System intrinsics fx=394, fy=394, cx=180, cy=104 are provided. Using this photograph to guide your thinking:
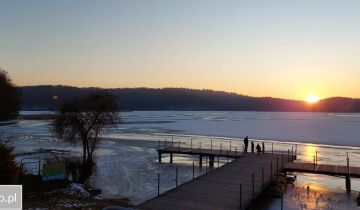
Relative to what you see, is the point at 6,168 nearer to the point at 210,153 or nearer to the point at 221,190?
the point at 221,190

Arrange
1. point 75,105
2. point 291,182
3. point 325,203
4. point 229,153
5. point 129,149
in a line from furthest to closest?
point 129,149 < point 229,153 < point 75,105 < point 291,182 < point 325,203

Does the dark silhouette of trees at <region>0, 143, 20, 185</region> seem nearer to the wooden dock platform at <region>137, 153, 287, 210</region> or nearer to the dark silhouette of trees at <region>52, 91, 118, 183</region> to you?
the wooden dock platform at <region>137, 153, 287, 210</region>

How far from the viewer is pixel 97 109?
116ft

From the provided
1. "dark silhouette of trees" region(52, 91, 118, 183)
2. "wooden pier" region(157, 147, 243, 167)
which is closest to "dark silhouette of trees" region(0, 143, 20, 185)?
"dark silhouette of trees" region(52, 91, 118, 183)

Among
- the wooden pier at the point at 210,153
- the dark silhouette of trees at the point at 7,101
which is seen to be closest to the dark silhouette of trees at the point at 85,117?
the dark silhouette of trees at the point at 7,101

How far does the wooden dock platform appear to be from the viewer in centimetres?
1848

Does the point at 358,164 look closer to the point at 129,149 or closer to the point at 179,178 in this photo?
the point at 179,178

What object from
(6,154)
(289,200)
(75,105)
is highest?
(75,105)

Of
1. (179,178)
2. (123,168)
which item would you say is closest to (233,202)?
(179,178)

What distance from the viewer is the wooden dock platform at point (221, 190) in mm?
18484

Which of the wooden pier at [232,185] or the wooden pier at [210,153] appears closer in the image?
the wooden pier at [232,185]

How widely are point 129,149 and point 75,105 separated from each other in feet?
58.3

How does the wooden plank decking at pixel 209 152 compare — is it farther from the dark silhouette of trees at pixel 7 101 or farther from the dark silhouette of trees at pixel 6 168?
the dark silhouette of trees at pixel 6 168

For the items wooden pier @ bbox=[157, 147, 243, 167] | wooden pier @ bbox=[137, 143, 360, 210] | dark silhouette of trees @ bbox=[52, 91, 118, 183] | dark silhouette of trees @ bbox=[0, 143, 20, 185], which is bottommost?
wooden pier @ bbox=[157, 147, 243, 167]
